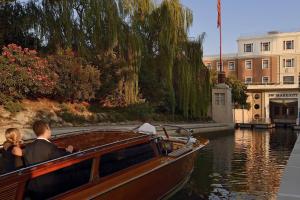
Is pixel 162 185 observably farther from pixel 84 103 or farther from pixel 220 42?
pixel 220 42

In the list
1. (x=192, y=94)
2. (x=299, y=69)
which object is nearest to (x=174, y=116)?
(x=192, y=94)

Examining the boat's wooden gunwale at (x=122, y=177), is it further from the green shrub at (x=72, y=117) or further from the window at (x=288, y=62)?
the window at (x=288, y=62)

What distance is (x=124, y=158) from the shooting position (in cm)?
717

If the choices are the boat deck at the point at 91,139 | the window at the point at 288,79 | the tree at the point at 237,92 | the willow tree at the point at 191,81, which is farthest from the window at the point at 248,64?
the boat deck at the point at 91,139

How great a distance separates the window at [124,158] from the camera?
6531mm

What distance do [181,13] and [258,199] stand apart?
24.1 m

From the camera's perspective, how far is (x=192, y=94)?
3291cm

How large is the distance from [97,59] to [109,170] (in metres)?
21.1

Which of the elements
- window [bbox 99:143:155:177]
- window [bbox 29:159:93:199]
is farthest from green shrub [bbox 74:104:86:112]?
window [bbox 29:159:93:199]

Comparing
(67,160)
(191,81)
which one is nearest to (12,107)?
(191,81)

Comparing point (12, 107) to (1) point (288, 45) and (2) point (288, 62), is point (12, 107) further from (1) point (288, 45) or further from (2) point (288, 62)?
(1) point (288, 45)

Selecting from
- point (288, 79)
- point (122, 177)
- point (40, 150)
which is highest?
point (288, 79)

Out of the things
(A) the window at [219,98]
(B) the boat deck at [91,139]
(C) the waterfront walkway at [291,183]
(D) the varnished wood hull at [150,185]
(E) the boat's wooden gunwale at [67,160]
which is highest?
(A) the window at [219,98]

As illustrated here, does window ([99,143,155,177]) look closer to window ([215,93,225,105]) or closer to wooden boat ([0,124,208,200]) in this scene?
wooden boat ([0,124,208,200])
